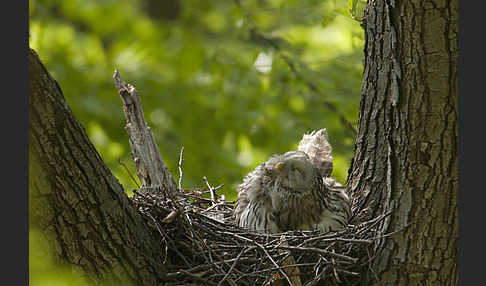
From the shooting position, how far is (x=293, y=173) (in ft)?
14.8

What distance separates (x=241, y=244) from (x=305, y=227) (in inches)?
26.3

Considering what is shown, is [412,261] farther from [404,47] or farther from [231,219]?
[231,219]

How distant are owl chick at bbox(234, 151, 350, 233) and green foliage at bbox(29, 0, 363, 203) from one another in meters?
2.49

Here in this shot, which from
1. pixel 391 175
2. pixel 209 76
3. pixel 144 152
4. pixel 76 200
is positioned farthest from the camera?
pixel 209 76

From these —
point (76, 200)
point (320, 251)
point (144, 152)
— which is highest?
point (144, 152)

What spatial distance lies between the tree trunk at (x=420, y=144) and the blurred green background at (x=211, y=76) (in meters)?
3.08

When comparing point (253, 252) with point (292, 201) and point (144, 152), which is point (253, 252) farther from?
point (144, 152)

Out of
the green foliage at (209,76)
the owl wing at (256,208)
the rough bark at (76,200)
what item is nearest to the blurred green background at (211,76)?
the green foliage at (209,76)

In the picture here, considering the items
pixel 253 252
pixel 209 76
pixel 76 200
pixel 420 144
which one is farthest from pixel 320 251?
pixel 209 76

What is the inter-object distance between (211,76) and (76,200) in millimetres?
5884

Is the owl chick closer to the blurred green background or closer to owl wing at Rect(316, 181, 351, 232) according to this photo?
owl wing at Rect(316, 181, 351, 232)

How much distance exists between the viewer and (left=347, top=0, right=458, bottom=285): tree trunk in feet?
11.4

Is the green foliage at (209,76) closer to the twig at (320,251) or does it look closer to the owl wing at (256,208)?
the owl wing at (256,208)

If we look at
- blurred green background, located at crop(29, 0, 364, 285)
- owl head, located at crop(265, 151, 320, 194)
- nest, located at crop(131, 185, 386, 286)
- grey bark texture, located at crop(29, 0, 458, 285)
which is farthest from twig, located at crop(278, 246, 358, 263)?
blurred green background, located at crop(29, 0, 364, 285)
